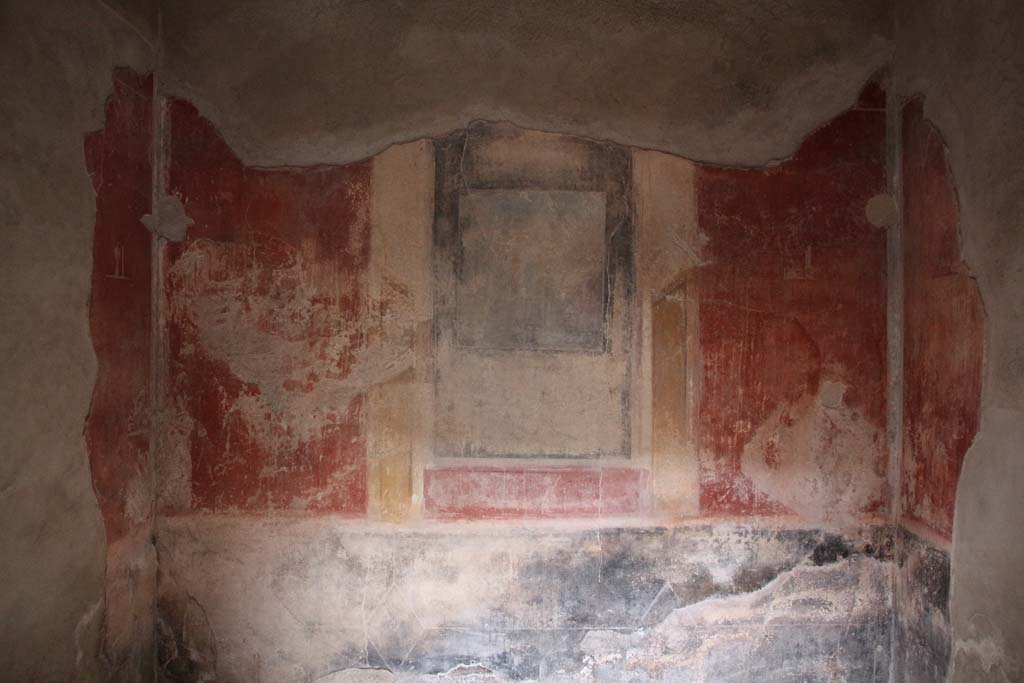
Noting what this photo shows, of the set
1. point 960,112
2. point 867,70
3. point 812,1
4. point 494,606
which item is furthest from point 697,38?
point 494,606

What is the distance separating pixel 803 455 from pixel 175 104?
310 centimetres

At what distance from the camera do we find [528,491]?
111 inches

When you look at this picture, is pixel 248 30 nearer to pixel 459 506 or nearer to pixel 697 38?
pixel 697 38

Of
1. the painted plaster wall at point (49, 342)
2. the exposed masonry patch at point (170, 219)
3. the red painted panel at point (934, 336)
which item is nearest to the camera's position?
the painted plaster wall at point (49, 342)

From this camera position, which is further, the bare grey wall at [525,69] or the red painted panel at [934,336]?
the bare grey wall at [525,69]

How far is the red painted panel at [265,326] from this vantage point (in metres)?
2.81

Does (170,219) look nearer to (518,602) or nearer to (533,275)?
(533,275)

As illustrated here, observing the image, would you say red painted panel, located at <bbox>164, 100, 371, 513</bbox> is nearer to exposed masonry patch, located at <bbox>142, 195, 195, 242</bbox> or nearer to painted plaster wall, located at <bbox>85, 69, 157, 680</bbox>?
exposed masonry patch, located at <bbox>142, 195, 195, 242</bbox>

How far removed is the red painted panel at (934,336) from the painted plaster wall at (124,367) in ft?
10.3

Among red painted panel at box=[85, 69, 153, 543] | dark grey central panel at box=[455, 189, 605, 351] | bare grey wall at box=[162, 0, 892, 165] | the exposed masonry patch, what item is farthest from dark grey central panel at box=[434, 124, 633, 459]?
red painted panel at box=[85, 69, 153, 543]

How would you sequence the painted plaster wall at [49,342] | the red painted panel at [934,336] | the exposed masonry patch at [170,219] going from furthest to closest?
the exposed masonry patch at [170,219] < the red painted panel at [934,336] < the painted plaster wall at [49,342]

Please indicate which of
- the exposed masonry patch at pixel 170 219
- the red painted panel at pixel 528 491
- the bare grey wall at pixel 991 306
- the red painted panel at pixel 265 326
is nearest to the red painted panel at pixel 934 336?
the bare grey wall at pixel 991 306

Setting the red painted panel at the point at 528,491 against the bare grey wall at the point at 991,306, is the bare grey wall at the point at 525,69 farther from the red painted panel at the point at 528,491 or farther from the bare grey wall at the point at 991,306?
the red painted panel at the point at 528,491

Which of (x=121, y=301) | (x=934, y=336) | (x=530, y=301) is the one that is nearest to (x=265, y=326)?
(x=121, y=301)
